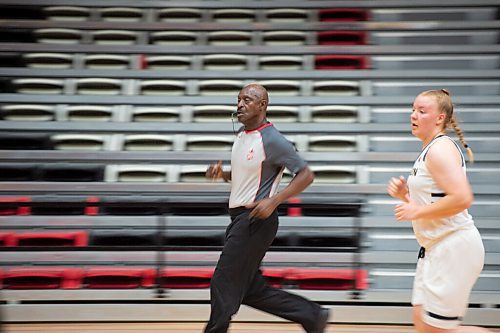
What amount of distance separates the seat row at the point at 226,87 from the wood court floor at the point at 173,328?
2.86m

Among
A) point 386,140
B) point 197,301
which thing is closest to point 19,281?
point 197,301

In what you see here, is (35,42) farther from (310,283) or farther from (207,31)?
(310,283)

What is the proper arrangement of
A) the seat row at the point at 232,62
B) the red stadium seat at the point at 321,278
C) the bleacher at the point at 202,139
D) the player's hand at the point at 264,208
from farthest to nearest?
the seat row at the point at 232,62 → the red stadium seat at the point at 321,278 → the bleacher at the point at 202,139 → the player's hand at the point at 264,208

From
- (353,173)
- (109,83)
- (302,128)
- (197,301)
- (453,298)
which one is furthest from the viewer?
(109,83)

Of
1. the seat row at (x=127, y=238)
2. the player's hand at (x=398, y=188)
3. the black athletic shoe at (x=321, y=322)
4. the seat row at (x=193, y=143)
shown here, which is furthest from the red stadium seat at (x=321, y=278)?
the player's hand at (x=398, y=188)

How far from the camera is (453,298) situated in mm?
2492

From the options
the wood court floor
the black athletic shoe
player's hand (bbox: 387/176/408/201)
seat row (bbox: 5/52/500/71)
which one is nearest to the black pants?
the black athletic shoe

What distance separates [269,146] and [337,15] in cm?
467

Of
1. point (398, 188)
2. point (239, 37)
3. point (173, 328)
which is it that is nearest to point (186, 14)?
point (239, 37)

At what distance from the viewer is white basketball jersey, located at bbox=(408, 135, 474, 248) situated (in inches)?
99.6

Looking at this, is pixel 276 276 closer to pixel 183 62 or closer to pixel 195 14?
pixel 183 62

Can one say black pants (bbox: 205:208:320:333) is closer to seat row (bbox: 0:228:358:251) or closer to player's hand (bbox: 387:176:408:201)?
player's hand (bbox: 387:176:408:201)

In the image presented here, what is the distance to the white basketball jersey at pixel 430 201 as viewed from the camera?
2529mm

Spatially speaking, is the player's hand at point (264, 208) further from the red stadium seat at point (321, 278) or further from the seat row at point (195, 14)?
the seat row at point (195, 14)
